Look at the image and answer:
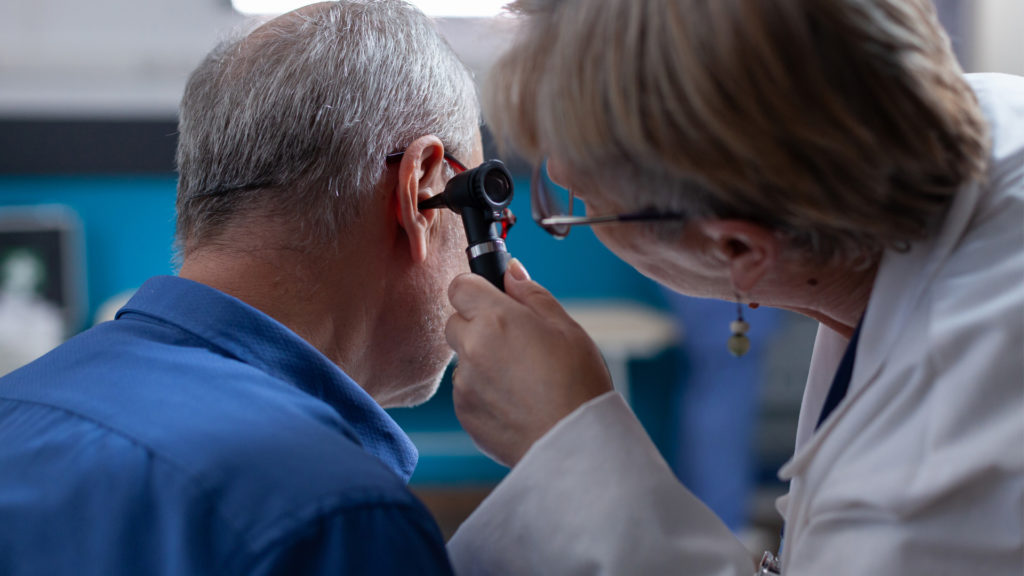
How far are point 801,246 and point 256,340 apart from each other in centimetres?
65

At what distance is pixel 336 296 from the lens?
116 centimetres

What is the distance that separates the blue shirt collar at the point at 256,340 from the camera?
1003 millimetres

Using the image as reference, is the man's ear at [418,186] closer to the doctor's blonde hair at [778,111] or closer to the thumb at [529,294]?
the thumb at [529,294]

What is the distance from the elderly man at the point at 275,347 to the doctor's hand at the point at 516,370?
15 centimetres

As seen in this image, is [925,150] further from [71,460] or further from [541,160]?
[71,460]

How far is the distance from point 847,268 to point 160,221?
3890mm

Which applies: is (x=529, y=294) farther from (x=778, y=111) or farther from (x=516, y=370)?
(x=778, y=111)

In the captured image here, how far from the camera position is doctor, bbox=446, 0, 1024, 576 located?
775 mm

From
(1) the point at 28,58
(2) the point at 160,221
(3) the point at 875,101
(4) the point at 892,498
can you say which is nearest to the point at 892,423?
(4) the point at 892,498

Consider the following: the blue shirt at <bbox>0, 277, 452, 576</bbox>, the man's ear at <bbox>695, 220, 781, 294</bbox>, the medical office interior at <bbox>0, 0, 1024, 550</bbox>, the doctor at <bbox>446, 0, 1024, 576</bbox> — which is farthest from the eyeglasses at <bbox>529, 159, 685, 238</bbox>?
the medical office interior at <bbox>0, 0, 1024, 550</bbox>

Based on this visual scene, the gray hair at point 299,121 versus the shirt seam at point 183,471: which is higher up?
the gray hair at point 299,121

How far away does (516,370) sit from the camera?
3.20 ft

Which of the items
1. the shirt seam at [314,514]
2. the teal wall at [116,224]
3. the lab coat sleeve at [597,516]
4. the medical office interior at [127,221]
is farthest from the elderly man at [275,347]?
the teal wall at [116,224]

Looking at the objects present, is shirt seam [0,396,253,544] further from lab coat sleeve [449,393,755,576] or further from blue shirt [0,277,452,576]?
lab coat sleeve [449,393,755,576]
